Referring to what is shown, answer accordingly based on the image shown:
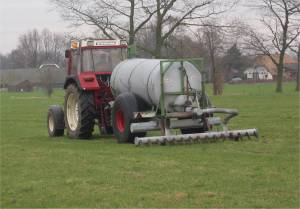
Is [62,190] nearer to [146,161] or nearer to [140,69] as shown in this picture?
[146,161]

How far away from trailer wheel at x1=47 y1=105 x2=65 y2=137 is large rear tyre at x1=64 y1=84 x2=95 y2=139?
46 centimetres

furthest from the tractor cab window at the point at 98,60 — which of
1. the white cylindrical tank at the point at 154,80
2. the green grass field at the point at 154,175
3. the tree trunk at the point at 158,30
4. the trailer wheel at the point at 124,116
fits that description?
the tree trunk at the point at 158,30

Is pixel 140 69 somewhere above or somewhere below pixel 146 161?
above

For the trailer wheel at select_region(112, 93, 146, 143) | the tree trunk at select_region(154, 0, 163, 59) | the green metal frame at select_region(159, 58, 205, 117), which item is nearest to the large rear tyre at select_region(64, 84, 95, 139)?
the trailer wheel at select_region(112, 93, 146, 143)

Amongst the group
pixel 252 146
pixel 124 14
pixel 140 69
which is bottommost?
pixel 252 146

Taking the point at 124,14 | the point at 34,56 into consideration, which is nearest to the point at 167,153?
the point at 124,14

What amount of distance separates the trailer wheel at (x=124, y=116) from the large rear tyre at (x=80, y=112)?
1196 mm

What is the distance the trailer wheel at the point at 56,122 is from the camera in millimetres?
Answer: 17594

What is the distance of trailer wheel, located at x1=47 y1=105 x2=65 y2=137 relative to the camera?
17.6m

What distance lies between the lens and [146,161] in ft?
35.5

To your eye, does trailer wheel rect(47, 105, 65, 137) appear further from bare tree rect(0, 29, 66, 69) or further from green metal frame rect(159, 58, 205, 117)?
bare tree rect(0, 29, 66, 69)

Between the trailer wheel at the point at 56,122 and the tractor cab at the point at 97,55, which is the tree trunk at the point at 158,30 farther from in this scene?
the tractor cab at the point at 97,55

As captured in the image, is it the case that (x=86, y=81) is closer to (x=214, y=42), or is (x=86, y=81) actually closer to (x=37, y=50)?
(x=214, y=42)

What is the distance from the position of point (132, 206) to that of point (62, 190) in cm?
140
